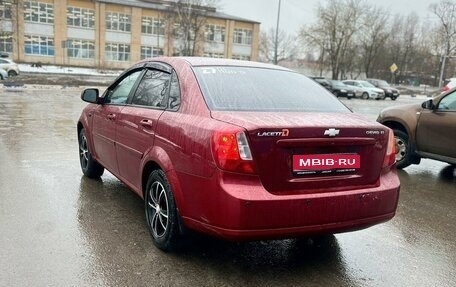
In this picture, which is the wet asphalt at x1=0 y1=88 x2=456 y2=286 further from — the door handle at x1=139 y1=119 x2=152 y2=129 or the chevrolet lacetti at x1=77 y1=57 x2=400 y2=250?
the door handle at x1=139 y1=119 x2=152 y2=129

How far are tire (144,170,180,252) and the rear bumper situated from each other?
22 cm

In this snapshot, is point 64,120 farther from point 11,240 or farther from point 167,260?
point 167,260

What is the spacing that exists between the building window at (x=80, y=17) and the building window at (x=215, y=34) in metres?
16.4

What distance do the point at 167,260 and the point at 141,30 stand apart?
60.5m

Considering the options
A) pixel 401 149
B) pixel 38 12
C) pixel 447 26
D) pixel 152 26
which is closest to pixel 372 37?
pixel 447 26

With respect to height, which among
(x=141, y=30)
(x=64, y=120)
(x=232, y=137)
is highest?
(x=141, y=30)

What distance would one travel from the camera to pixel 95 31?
189 ft

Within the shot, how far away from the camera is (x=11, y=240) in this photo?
3.78 meters

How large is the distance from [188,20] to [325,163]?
52.5m

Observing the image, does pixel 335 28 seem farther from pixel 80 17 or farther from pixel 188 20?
pixel 80 17

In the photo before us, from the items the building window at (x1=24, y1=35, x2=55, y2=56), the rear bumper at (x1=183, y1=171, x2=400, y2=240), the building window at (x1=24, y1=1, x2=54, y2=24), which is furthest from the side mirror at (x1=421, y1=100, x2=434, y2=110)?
the building window at (x1=24, y1=1, x2=54, y2=24)

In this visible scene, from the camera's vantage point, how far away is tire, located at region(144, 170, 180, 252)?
11.5 feet

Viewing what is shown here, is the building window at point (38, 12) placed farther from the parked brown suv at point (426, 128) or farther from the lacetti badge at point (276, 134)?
the lacetti badge at point (276, 134)

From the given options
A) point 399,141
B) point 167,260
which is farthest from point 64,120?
point 167,260
